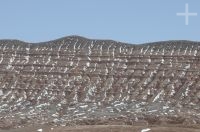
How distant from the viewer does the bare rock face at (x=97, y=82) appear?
1432 inches

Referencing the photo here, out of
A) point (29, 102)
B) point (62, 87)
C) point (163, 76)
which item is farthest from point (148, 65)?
point (29, 102)

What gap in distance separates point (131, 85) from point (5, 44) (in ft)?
54.4

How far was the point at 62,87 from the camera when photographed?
45.7m

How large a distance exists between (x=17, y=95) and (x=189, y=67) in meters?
15.2

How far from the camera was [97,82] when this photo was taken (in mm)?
45625

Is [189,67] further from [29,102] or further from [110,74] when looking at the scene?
[29,102]

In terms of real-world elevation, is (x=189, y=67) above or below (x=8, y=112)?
above

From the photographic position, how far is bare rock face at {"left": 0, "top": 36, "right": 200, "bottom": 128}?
36375 millimetres

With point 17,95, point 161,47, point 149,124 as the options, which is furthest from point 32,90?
point 149,124

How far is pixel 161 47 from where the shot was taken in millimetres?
48938

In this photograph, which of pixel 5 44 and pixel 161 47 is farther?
pixel 5 44

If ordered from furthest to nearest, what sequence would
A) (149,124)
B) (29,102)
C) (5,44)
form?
(5,44)
(29,102)
(149,124)

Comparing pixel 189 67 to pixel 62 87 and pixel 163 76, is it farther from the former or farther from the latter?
pixel 62 87

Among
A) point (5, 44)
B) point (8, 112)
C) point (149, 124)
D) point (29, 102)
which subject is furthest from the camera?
point (5, 44)
